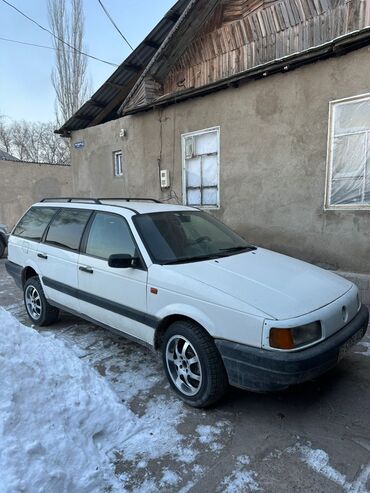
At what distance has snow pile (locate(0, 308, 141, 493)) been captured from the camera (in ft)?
6.51

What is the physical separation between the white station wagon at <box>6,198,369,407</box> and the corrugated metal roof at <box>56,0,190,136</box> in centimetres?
660

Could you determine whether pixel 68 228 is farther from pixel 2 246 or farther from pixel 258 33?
pixel 2 246

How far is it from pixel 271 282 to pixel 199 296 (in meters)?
0.60

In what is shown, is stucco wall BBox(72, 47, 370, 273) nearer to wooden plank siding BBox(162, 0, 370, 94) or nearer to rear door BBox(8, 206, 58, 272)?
wooden plank siding BBox(162, 0, 370, 94)

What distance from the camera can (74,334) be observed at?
441cm

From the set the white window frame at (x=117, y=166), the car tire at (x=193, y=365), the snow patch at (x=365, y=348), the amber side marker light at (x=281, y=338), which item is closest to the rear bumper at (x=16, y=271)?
the car tire at (x=193, y=365)

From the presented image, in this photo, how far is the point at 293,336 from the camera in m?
2.42

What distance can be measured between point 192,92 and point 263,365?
6.41 meters

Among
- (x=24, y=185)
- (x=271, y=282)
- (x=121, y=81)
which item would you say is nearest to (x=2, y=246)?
(x=121, y=81)

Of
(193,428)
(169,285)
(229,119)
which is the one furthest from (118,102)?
(193,428)

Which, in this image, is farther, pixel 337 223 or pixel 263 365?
pixel 337 223

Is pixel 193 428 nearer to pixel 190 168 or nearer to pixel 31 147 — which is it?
pixel 190 168

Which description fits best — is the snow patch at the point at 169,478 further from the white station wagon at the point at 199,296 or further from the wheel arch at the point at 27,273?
the wheel arch at the point at 27,273

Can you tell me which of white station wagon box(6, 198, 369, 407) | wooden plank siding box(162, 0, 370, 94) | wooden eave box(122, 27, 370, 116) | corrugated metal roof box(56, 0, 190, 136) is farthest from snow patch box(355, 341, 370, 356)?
corrugated metal roof box(56, 0, 190, 136)
